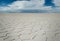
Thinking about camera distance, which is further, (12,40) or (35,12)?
(35,12)

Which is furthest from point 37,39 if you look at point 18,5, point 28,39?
point 18,5

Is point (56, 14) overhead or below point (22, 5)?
below

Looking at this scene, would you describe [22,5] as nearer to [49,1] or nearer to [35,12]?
[35,12]

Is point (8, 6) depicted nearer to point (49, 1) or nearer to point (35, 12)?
point (35, 12)

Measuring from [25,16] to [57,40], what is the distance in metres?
2.15

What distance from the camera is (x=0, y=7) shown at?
161 inches

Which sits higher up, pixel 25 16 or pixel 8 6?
pixel 8 6

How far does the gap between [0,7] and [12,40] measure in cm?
241

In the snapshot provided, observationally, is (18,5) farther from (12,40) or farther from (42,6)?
(12,40)

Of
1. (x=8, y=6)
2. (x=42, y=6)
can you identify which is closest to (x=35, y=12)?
(x=42, y=6)

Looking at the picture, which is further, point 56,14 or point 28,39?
point 56,14

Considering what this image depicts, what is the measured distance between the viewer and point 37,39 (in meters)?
1.95

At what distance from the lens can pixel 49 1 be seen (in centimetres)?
403

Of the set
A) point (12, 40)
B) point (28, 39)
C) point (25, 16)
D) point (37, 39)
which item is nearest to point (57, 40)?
point (37, 39)
